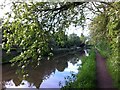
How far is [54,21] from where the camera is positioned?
9.56ft

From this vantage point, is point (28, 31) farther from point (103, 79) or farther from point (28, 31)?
point (103, 79)

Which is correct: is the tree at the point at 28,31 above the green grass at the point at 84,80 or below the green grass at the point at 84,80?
above

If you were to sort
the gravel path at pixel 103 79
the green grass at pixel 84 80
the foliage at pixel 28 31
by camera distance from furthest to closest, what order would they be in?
the gravel path at pixel 103 79, the green grass at pixel 84 80, the foliage at pixel 28 31

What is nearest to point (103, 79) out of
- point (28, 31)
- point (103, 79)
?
point (103, 79)

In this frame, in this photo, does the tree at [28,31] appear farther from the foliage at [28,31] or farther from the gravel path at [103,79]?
the gravel path at [103,79]

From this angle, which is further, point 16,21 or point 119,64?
point 119,64

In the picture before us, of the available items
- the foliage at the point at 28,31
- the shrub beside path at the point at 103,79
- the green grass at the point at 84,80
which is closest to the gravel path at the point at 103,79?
the shrub beside path at the point at 103,79

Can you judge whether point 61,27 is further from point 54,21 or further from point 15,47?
point 15,47

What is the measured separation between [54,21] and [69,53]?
2992 centimetres

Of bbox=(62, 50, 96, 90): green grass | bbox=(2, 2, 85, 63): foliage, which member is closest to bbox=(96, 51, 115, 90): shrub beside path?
bbox=(62, 50, 96, 90): green grass

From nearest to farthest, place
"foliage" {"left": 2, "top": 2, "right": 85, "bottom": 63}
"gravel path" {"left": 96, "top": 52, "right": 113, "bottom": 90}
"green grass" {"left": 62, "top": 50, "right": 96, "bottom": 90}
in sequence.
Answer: "foliage" {"left": 2, "top": 2, "right": 85, "bottom": 63}, "green grass" {"left": 62, "top": 50, "right": 96, "bottom": 90}, "gravel path" {"left": 96, "top": 52, "right": 113, "bottom": 90}

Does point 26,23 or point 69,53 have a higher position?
point 26,23

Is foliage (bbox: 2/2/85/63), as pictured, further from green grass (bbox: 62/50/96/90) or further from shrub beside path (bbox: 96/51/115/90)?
shrub beside path (bbox: 96/51/115/90)

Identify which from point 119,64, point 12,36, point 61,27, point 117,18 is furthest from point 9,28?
point 119,64
